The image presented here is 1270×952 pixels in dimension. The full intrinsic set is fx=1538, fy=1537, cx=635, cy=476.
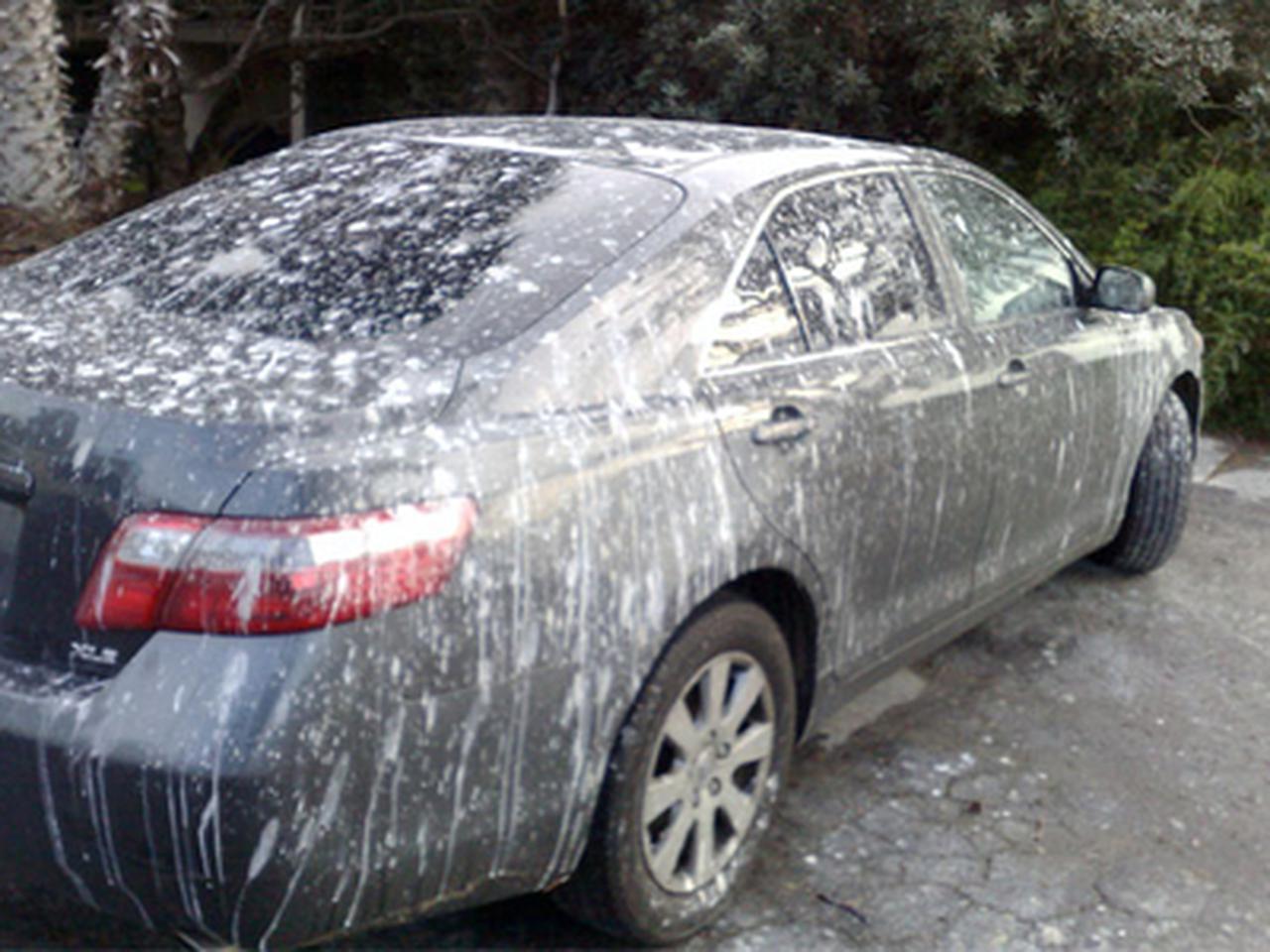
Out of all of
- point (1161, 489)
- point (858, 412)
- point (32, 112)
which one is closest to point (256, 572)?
point (858, 412)

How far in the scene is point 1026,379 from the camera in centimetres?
413

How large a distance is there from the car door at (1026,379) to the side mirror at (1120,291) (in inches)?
3.2

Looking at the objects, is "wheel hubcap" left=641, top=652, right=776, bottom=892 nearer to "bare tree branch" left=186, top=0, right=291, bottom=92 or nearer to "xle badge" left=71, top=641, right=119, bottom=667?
"xle badge" left=71, top=641, right=119, bottom=667

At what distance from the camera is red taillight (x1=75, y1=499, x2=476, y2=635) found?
→ 7.63 ft

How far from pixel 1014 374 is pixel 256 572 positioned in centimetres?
240

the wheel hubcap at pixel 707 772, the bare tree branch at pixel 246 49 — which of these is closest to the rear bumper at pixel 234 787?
the wheel hubcap at pixel 707 772

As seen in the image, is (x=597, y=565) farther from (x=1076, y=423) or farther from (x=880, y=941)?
(x=1076, y=423)

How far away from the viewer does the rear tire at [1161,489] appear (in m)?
5.29

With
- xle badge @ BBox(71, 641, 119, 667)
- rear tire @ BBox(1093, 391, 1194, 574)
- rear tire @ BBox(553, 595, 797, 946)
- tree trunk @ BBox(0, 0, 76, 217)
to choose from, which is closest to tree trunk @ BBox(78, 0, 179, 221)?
tree trunk @ BBox(0, 0, 76, 217)

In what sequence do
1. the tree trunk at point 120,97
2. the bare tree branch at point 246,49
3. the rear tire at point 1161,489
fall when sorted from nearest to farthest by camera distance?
the rear tire at point 1161,489 < the tree trunk at point 120,97 < the bare tree branch at point 246,49

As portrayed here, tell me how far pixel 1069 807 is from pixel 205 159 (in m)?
9.31

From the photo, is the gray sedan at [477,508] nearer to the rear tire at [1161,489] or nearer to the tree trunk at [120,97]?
the rear tire at [1161,489]

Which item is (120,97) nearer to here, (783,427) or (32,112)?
(32,112)

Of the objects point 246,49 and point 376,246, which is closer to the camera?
point 376,246
